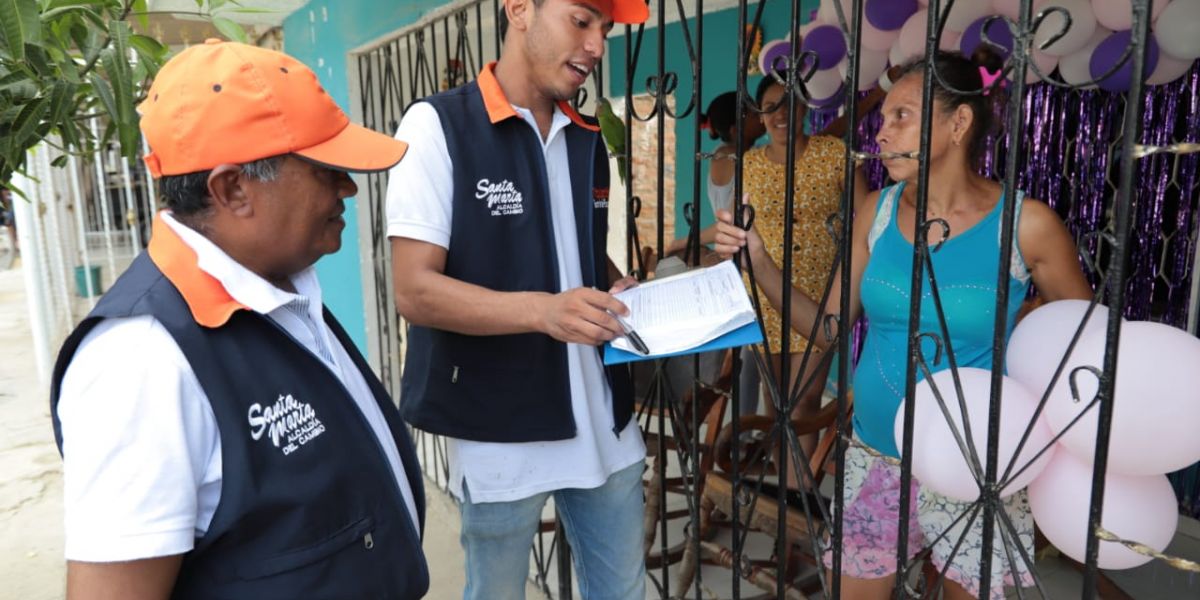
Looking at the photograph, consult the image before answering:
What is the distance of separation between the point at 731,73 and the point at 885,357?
432cm

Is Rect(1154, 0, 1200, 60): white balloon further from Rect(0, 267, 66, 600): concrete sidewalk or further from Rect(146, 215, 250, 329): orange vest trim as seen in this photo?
Rect(0, 267, 66, 600): concrete sidewalk

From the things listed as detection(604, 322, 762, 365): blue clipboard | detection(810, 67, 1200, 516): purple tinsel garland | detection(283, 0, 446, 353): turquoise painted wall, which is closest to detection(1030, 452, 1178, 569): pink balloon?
detection(604, 322, 762, 365): blue clipboard

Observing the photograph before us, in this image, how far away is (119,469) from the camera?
82 centimetres

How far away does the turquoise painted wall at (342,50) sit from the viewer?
13.1ft

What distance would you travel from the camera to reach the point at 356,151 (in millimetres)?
1066

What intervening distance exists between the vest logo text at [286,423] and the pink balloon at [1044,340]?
1085 mm

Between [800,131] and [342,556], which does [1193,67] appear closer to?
[800,131]

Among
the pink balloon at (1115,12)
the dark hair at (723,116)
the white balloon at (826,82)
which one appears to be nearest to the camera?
the pink balloon at (1115,12)

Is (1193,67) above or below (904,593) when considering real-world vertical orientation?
above

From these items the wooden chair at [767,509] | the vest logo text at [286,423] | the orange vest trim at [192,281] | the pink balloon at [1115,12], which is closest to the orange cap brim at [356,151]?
the orange vest trim at [192,281]

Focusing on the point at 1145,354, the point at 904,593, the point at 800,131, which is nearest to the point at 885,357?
the point at 904,593

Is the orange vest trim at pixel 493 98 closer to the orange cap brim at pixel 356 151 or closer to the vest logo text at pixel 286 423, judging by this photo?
the orange cap brim at pixel 356 151

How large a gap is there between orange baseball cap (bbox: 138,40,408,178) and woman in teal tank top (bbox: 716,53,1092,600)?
89 cm

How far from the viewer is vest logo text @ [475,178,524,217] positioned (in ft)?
5.02
